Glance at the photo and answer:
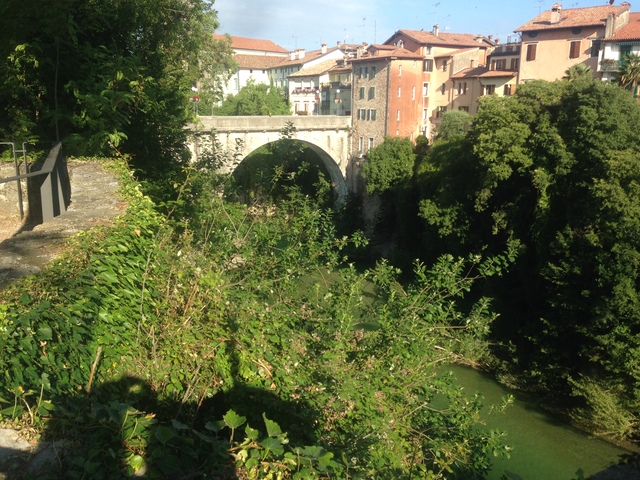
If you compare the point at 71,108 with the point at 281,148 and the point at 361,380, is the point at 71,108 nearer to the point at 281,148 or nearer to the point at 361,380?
the point at 281,148

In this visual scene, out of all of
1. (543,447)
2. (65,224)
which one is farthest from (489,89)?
(65,224)

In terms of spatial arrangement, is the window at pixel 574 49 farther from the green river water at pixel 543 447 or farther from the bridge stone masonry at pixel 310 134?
the green river water at pixel 543 447

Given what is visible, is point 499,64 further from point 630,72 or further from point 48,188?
point 48,188

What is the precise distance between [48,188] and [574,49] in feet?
98.5

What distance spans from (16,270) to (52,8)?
4.90 meters

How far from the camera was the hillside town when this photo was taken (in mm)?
28844

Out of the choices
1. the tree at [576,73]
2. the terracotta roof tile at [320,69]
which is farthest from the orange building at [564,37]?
the terracotta roof tile at [320,69]

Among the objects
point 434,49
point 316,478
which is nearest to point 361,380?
point 316,478

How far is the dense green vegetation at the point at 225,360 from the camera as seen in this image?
253 centimetres

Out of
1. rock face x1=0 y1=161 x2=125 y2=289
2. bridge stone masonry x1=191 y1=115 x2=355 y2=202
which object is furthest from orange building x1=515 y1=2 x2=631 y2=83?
rock face x1=0 y1=161 x2=125 y2=289

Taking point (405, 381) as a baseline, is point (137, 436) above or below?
above

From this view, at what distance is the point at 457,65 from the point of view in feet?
117

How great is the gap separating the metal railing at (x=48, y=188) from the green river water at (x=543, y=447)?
7257mm

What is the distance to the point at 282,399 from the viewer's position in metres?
3.82
